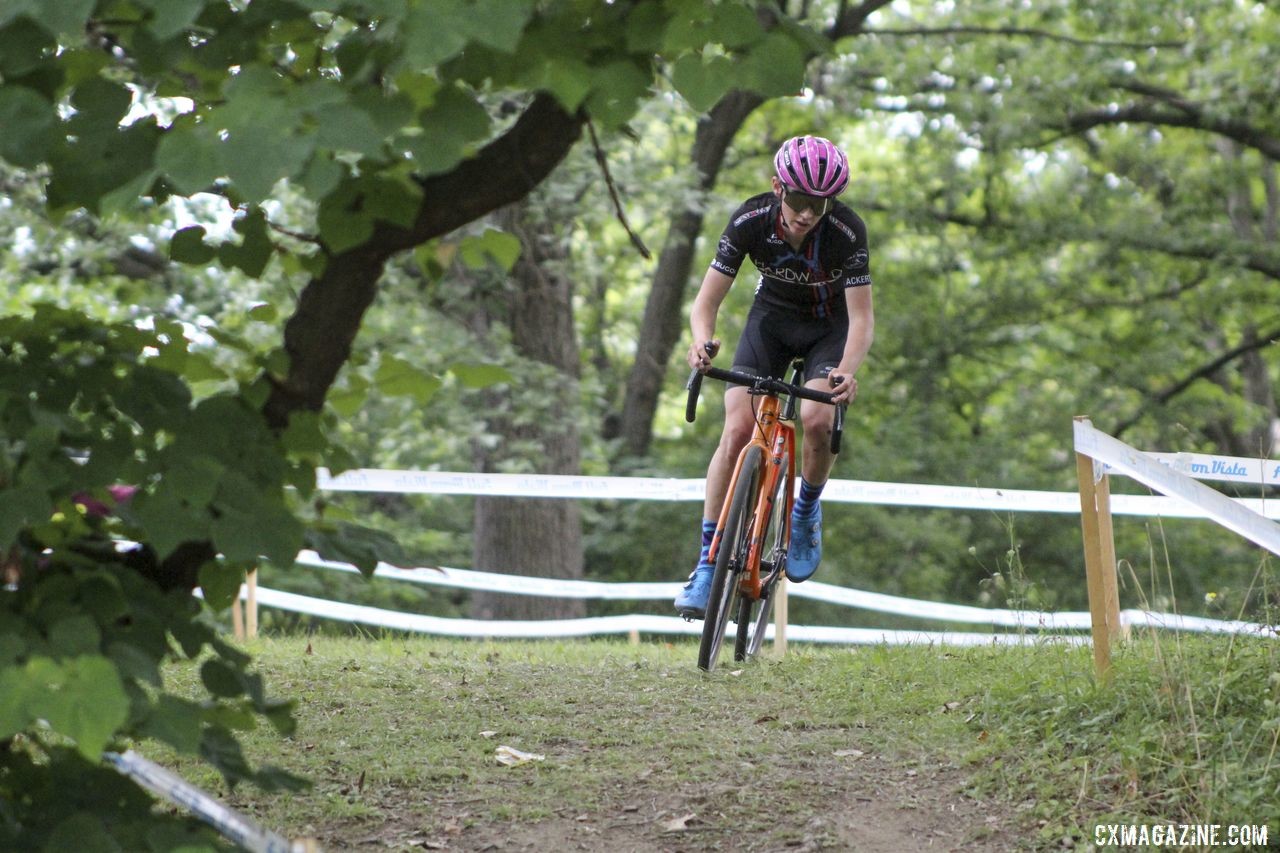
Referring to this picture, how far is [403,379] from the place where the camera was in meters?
3.23

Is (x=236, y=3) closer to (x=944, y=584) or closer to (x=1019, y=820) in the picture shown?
(x=1019, y=820)

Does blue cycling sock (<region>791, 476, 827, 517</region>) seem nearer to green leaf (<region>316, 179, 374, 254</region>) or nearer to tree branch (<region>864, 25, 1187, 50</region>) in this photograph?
green leaf (<region>316, 179, 374, 254</region>)

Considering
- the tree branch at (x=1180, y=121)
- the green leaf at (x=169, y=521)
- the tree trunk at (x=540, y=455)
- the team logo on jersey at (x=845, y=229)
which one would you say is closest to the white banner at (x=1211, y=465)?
the team logo on jersey at (x=845, y=229)

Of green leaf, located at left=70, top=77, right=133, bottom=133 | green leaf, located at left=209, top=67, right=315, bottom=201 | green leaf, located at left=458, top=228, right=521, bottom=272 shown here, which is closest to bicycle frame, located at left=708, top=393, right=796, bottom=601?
green leaf, located at left=458, top=228, right=521, bottom=272

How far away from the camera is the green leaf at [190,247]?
11.1 ft

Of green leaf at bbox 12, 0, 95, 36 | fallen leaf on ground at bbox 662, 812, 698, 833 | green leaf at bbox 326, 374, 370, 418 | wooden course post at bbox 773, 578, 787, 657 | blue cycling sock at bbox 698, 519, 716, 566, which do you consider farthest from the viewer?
wooden course post at bbox 773, 578, 787, 657

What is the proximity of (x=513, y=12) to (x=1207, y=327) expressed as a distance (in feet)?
66.4

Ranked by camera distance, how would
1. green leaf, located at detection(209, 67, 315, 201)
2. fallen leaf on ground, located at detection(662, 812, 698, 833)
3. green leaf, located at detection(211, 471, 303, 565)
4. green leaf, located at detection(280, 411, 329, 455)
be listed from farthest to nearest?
fallen leaf on ground, located at detection(662, 812, 698, 833) < green leaf, located at detection(280, 411, 329, 455) < green leaf, located at detection(211, 471, 303, 565) < green leaf, located at detection(209, 67, 315, 201)

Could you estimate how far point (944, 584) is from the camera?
18766mm

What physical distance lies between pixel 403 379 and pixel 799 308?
3.66m

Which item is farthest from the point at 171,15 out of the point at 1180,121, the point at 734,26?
the point at 1180,121

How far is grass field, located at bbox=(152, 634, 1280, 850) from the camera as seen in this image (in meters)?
4.46

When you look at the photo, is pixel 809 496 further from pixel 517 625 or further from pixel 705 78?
pixel 517 625

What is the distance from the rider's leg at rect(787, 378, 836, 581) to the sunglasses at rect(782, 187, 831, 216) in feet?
2.72
